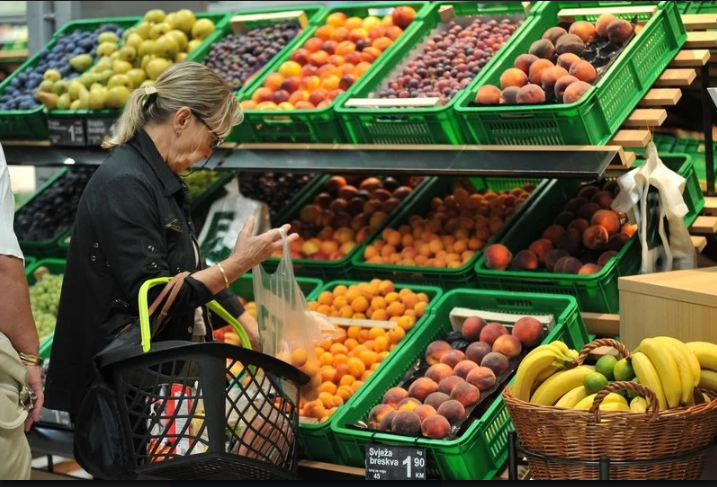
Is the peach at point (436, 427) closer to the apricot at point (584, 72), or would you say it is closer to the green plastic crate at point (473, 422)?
the green plastic crate at point (473, 422)

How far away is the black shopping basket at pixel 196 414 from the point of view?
2.93 m

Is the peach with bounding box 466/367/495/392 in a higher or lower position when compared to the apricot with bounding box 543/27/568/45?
lower

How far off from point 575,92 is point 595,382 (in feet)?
→ 4.07

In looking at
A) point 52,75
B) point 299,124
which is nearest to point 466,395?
point 299,124

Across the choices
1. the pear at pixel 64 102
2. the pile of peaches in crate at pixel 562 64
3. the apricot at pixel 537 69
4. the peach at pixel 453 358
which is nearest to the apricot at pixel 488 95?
the pile of peaches in crate at pixel 562 64

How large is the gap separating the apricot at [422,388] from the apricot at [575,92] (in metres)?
1.06

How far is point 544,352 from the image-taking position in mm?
3033

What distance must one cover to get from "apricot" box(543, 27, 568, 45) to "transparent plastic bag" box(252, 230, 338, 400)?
1497 millimetres

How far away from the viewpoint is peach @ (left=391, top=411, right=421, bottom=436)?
3.44m

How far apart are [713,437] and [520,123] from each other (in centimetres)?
135

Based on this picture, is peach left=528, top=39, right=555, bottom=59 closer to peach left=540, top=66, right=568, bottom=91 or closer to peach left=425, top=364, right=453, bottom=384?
peach left=540, top=66, right=568, bottom=91

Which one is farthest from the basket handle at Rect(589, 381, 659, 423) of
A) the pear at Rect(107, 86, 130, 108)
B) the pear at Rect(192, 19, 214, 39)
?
the pear at Rect(192, 19, 214, 39)

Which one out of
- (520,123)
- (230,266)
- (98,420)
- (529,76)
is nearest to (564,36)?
(529,76)

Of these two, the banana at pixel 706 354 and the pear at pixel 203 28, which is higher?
the banana at pixel 706 354
